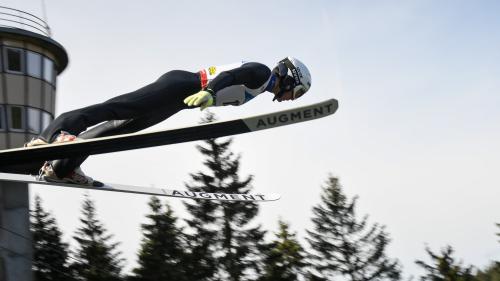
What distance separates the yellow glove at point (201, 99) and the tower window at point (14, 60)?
1850cm

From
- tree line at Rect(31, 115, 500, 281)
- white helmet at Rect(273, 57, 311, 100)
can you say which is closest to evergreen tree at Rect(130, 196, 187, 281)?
tree line at Rect(31, 115, 500, 281)

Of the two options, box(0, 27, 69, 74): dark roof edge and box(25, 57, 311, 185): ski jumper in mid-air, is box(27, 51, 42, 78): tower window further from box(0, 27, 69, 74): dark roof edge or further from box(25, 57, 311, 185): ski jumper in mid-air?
box(25, 57, 311, 185): ski jumper in mid-air

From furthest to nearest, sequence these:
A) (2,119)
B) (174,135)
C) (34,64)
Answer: (34,64) → (2,119) → (174,135)

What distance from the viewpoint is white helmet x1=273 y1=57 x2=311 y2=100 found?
6332mm

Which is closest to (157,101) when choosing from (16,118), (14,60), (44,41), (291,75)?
(291,75)

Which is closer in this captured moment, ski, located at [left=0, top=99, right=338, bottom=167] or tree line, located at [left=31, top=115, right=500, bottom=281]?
ski, located at [left=0, top=99, right=338, bottom=167]

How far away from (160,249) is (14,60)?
1312 centimetres

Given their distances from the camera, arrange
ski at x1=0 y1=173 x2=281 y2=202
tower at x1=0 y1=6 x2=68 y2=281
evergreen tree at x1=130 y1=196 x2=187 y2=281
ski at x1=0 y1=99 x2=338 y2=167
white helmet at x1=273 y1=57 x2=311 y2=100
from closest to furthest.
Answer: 1. ski at x1=0 y1=99 x2=338 y2=167
2. white helmet at x1=273 y1=57 x2=311 y2=100
3. ski at x1=0 y1=173 x2=281 y2=202
4. tower at x1=0 y1=6 x2=68 y2=281
5. evergreen tree at x1=130 y1=196 x2=187 y2=281

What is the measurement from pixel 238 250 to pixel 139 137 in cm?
2457

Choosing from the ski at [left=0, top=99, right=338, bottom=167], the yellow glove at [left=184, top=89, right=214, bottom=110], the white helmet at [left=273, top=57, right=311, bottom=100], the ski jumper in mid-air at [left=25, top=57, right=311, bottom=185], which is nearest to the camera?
the ski at [left=0, top=99, right=338, bottom=167]

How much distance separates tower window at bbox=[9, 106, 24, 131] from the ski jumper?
1655 cm

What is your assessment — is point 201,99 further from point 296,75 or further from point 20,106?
point 20,106

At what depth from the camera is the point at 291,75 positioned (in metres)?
6.35

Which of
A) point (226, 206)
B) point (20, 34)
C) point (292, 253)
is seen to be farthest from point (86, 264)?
point (20, 34)
